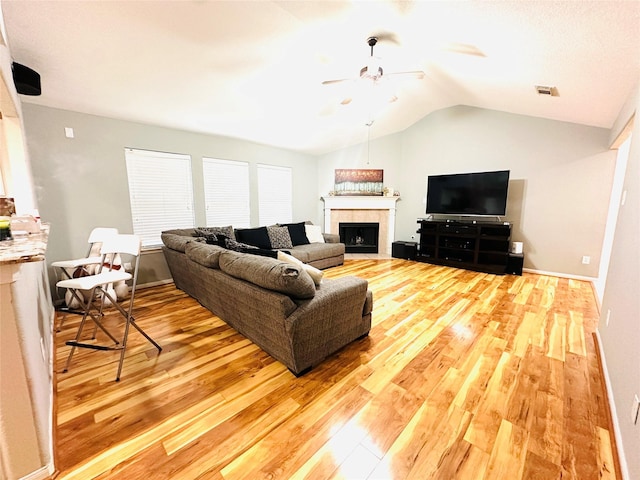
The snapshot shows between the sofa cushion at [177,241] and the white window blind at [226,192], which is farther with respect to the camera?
the white window blind at [226,192]

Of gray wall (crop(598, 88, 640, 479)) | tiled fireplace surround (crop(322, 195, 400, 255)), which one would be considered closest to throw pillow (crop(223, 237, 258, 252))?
gray wall (crop(598, 88, 640, 479))

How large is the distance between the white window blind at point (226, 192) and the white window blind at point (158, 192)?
1.02 ft

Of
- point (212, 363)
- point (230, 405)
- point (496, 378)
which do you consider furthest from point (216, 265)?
point (496, 378)

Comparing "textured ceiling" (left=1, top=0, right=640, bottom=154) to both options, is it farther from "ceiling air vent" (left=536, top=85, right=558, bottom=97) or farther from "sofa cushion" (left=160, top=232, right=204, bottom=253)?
"sofa cushion" (left=160, top=232, right=204, bottom=253)

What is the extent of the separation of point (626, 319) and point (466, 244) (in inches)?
137

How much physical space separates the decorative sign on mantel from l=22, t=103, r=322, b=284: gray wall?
3.28m

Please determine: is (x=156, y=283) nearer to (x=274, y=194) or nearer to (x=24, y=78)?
(x=24, y=78)

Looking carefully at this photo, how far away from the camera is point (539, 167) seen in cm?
431

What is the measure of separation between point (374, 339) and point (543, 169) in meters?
4.29

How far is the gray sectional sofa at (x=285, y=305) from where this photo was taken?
1768 mm

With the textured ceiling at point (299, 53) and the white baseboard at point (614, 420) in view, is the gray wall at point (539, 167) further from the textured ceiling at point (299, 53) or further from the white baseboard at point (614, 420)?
the white baseboard at point (614, 420)

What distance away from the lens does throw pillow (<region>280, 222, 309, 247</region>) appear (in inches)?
201

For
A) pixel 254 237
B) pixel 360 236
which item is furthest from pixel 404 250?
pixel 254 237

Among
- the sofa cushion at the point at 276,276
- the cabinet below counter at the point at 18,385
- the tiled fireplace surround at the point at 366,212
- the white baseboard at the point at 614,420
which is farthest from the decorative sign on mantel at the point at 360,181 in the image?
the cabinet below counter at the point at 18,385
